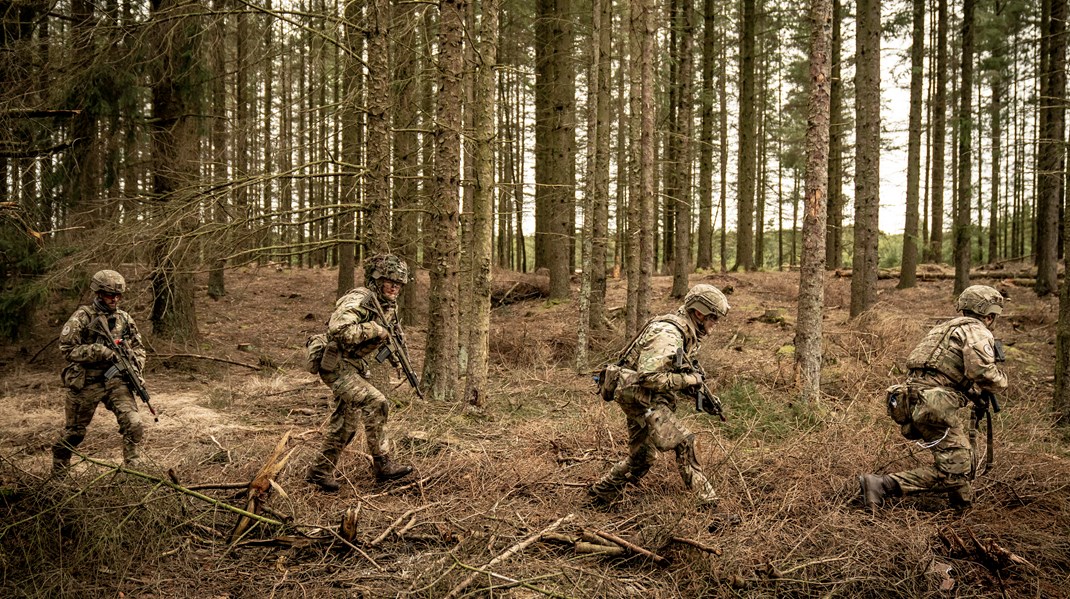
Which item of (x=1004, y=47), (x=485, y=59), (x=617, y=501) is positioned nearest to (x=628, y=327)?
(x=485, y=59)

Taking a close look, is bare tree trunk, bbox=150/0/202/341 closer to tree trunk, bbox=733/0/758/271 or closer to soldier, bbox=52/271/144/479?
soldier, bbox=52/271/144/479

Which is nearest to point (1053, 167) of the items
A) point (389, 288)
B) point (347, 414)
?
point (389, 288)

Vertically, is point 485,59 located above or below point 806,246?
above

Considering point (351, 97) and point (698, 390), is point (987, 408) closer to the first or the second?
point (698, 390)

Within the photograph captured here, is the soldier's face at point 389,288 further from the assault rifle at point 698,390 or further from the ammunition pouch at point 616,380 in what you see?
the assault rifle at point 698,390

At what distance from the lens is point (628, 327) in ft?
36.0

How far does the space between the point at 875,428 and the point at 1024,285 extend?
12.5 meters

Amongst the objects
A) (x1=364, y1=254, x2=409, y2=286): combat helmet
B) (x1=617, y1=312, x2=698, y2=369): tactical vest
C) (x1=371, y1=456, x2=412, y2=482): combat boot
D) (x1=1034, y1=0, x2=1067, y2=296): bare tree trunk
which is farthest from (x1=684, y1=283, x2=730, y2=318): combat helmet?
(x1=1034, y1=0, x2=1067, y2=296): bare tree trunk

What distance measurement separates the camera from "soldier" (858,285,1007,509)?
504 centimetres

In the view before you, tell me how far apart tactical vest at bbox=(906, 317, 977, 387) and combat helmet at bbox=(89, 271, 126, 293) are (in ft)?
24.2

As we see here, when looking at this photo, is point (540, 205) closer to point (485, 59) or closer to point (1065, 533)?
point (485, 59)

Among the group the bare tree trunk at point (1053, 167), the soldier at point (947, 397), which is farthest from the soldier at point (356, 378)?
the bare tree trunk at point (1053, 167)

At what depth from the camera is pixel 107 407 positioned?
589 cm

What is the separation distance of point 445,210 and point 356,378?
3078mm
